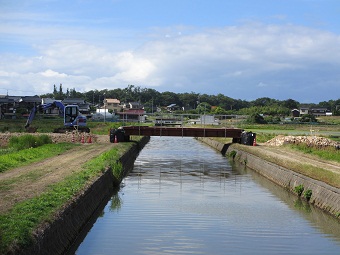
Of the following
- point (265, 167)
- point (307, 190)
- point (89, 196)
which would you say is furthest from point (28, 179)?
point (265, 167)

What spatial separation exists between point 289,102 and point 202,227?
15722 centimetres

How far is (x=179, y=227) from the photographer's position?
14.5 meters

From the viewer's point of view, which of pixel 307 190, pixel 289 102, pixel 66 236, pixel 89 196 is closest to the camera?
pixel 66 236

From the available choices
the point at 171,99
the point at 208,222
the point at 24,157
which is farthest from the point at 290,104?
the point at 208,222

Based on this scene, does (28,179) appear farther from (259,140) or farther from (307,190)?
(259,140)

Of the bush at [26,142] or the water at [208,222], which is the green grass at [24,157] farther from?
the water at [208,222]

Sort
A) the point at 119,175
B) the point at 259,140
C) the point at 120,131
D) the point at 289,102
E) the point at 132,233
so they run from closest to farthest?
1. the point at 132,233
2. the point at 119,175
3. the point at 120,131
4. the point at 259,140
5. the point at 289,102

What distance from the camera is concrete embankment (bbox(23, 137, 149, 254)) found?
9.70 metres

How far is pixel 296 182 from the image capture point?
2083 cm

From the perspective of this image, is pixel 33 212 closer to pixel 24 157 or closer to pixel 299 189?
pixel 299 189

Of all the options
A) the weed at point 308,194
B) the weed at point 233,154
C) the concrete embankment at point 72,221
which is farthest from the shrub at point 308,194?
the weed at point 233,154

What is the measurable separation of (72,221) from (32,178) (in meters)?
5.23

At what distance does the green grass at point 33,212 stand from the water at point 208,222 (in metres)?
1.23

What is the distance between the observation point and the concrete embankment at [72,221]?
9.70 meters
